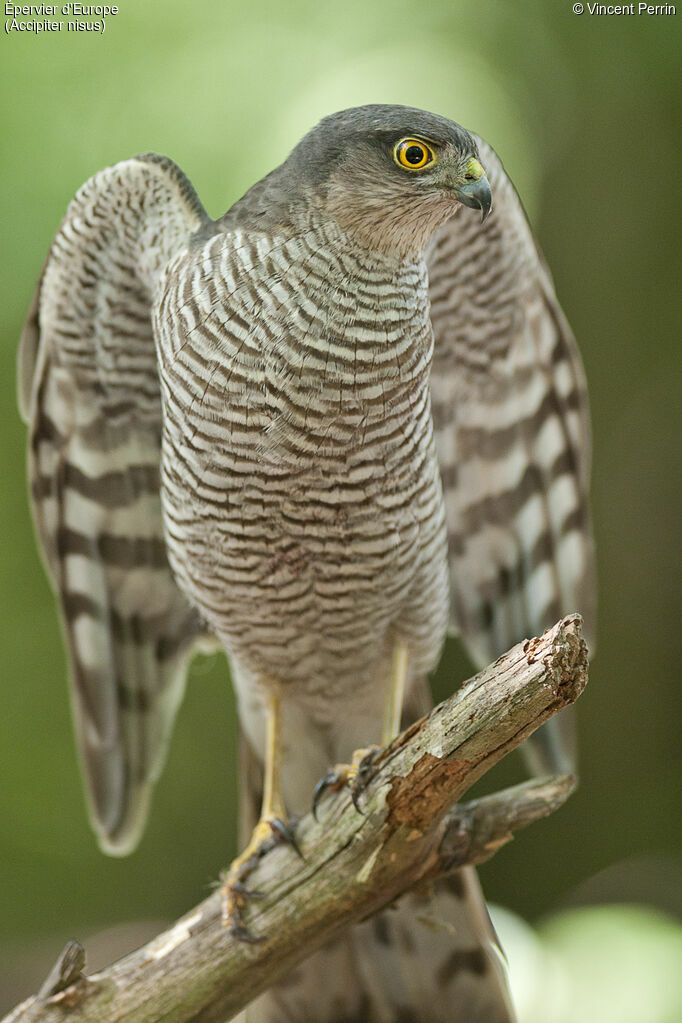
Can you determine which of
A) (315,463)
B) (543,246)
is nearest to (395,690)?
(315,463)

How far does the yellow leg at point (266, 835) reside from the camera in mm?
1267

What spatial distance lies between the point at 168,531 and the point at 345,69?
106cm

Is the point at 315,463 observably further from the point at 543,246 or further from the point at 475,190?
the point at 543,246

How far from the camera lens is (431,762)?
1.06m

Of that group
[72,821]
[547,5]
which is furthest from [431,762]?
[547,5]

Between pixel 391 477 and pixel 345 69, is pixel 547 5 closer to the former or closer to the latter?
pixel 345 69

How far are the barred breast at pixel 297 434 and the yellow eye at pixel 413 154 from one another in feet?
0.36

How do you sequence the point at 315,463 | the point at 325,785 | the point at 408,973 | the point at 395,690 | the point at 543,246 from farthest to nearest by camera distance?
the point at 543,246 → the point at 408,973 → the point at 395,690 → the point at 325,785 → the point at 315,463

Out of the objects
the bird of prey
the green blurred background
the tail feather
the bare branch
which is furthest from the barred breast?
the green blurred background

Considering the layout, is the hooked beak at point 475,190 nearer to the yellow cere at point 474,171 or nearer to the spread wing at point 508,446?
the yellow cere at point 474,171

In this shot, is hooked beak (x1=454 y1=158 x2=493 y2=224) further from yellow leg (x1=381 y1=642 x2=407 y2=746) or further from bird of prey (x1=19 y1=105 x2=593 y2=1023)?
yellow leg (x1=381 y1=642 x2=407 y2=746)

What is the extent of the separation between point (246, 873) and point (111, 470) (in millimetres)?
675

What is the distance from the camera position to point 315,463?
3.84ft

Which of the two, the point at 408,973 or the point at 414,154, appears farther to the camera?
the point at 408,973
